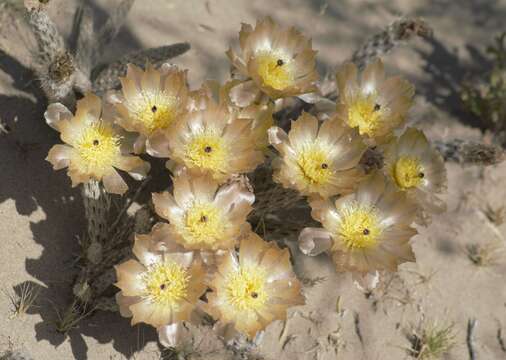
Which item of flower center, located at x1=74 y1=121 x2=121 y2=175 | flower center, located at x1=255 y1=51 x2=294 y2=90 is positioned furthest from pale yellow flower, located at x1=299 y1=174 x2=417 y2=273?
flower center, located at x1=74 y1=121 x2=121 y2=175

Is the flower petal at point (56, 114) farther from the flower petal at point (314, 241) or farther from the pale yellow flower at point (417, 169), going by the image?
the pale yellow flower at point (417, 169)

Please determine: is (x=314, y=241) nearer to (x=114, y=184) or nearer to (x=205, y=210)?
(x=205, y=210)

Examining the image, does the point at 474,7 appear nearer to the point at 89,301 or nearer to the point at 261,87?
the point at 261,87

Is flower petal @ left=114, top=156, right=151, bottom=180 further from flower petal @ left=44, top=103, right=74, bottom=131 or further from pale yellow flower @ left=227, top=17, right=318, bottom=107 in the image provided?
pale yellow flower @ left=227, top=17, right=318, bottom=107

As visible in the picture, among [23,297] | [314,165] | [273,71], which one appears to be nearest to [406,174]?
[314,165]

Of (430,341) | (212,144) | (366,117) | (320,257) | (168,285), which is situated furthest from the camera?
(320,257)

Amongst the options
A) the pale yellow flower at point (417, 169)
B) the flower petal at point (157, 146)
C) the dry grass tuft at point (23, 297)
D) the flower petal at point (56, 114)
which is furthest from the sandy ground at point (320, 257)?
the flower petal at point (157, 146)

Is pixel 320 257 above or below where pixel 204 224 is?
below
